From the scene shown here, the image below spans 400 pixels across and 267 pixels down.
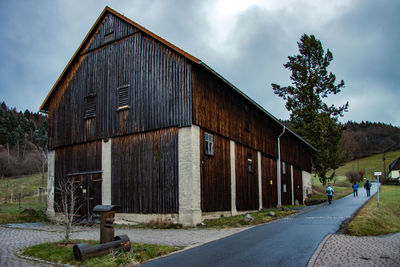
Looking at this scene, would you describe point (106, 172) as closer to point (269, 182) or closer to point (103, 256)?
point (103, 256)

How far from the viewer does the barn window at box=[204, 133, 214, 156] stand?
18078 millimetres

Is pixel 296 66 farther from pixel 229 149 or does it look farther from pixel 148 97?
pixel 148 97

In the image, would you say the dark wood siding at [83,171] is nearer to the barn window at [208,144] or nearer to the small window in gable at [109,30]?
the small window in gable at [109,30]

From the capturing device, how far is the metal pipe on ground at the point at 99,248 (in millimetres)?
8562

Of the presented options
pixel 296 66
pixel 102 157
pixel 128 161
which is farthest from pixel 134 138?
pixel 296 66

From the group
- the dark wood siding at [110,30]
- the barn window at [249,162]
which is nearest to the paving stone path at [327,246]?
the barn window at [249,162]

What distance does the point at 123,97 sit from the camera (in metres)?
19.5

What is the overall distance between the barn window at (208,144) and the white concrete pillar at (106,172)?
5.48 metres

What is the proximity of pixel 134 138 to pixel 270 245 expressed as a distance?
10.2m

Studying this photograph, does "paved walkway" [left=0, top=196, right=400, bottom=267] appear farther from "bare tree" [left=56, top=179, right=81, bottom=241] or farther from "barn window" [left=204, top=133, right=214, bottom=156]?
"barn window" [left=204, top=133, right=214, bottom=156]

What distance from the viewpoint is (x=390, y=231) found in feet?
45.4

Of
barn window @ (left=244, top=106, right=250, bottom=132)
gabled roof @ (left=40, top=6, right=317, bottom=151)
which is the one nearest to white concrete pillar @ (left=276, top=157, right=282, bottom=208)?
gabled roof @ (left=40, top=6, right=317, bottom=151)

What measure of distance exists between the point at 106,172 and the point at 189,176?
557 centimetres

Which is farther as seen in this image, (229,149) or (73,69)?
(73,69)
